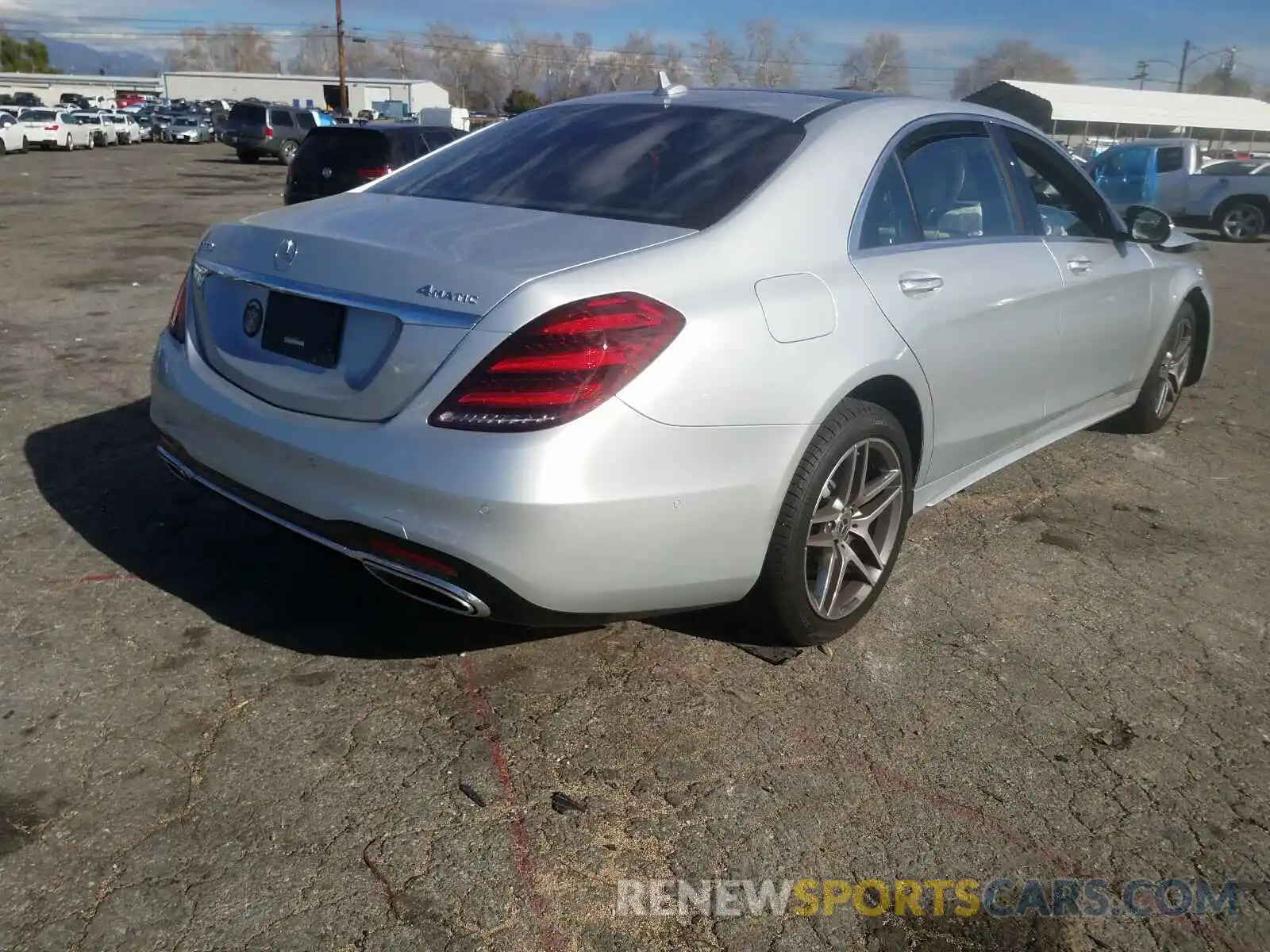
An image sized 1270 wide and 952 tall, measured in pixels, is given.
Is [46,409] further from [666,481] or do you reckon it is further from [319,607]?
[666,481]

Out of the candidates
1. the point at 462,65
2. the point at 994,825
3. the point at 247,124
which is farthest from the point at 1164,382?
the point at 462,65

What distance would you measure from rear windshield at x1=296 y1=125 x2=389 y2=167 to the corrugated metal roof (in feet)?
126

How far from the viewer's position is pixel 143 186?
877 inches

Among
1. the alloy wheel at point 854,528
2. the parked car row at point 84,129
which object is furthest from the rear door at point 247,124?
the alloy wheel at point 854,528

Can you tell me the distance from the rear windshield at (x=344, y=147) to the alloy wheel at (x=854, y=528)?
33.1 ft

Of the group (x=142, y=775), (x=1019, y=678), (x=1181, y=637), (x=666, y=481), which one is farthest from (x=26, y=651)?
(x=1181, y=637)

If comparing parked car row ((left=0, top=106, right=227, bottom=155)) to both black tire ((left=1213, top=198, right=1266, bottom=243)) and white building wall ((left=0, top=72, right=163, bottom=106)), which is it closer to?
white building wall ((left=0, top=72, right=163, bottom=106))

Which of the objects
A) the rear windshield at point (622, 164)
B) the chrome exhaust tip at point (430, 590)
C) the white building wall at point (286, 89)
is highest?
the white building wall at point (286, 89)

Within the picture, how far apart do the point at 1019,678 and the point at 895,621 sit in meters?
0.46

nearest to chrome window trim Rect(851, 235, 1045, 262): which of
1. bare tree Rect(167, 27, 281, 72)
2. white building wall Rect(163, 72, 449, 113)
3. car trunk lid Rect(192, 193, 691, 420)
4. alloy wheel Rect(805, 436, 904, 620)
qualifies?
alloy wheel Rect(805, 436, 904, 620)

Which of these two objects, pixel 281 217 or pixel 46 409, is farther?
pixel 46 409

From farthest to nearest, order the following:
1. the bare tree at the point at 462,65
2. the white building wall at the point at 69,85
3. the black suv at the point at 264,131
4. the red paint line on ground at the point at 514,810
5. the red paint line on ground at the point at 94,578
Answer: the bare tree at the point at 462,65 < the white building wall at the point at 69,85 < the black suv at the point at 264,131 < the red paint line on ground at the point at 94,578 < the red paint line on ground at the point at 514,810

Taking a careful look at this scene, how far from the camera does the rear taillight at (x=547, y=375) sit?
7.96 ft

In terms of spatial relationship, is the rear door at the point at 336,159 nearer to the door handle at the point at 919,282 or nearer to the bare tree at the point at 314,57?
the door handle at the point at 919,282
